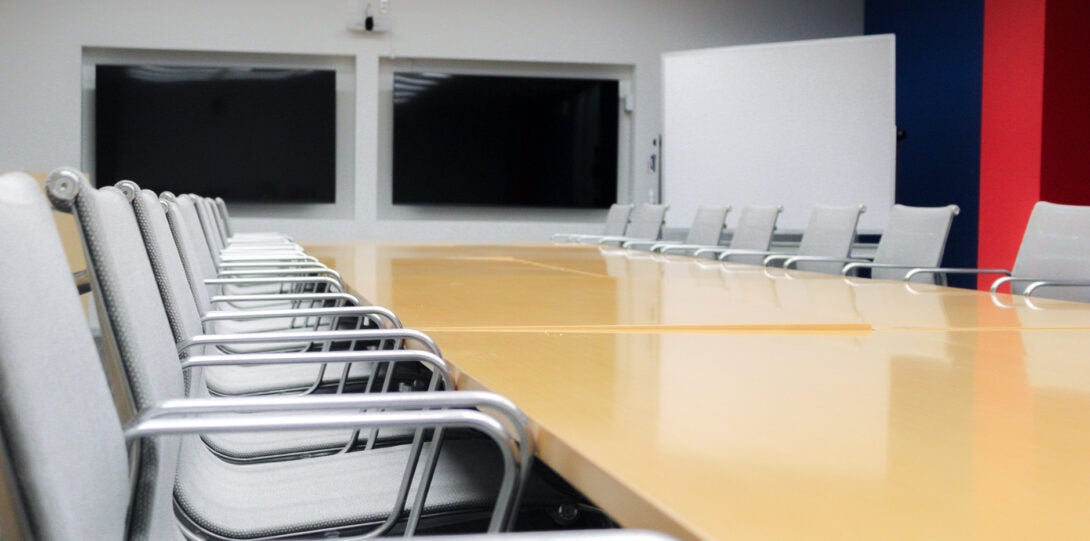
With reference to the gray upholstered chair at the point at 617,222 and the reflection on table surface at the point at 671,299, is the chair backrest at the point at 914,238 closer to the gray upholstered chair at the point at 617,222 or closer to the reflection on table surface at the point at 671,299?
the reflection on table surface at the point at 671,299

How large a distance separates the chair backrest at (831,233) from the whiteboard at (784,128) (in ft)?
9.08

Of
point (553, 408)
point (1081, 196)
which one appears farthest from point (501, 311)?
point (1081, 196)

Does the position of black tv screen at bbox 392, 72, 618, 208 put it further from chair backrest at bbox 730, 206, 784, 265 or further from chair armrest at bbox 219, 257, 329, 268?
chair armrest at bbox 219, 257, 329, 268

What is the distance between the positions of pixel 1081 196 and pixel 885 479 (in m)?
7.11

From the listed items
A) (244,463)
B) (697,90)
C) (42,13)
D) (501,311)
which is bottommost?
(244,463)

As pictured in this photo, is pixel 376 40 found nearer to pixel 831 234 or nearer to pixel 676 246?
pixel 676 246

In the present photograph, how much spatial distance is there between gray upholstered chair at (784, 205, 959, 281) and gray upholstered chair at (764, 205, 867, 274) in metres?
0.31

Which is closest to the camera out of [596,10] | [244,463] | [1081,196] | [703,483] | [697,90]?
[703,483]

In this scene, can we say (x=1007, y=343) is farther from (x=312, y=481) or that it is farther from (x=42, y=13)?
(x=42, y=13)

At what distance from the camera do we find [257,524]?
4.43 feet

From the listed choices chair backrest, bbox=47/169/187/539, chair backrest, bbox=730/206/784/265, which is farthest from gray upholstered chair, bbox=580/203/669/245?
chair backrest, bbox=47/169/187/539

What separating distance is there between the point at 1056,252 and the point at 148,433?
338 cm

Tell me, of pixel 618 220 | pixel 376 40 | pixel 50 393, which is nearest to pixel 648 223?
pixel 618 220

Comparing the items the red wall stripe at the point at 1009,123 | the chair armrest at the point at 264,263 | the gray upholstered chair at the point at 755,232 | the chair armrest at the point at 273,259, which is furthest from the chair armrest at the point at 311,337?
the red wall stripe at the point at 1009,123
